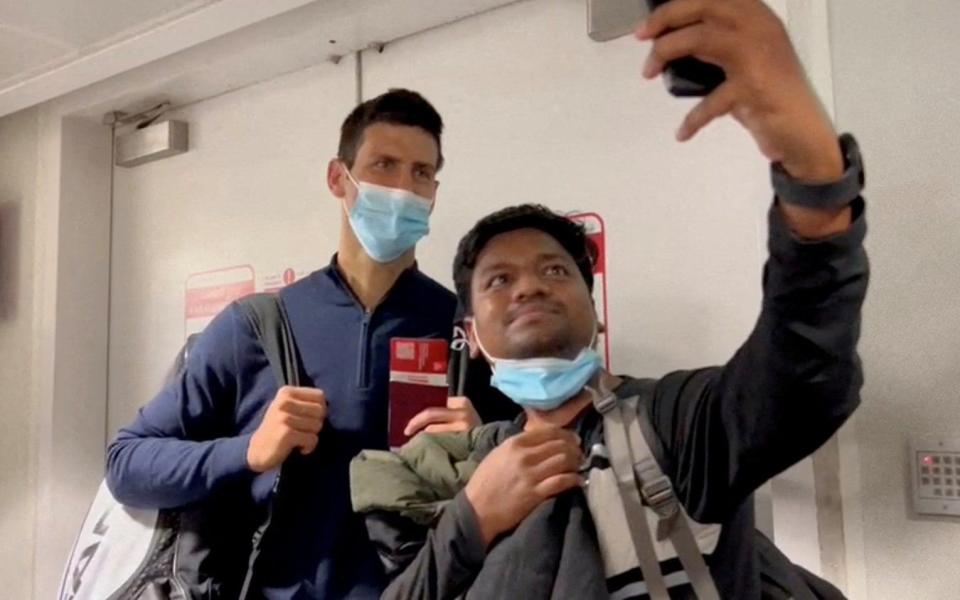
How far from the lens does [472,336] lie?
112cm

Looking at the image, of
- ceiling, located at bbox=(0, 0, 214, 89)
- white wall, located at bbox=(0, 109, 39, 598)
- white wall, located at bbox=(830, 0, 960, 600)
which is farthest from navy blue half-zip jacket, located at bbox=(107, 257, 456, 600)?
white wall, located at bbox=(0, 109, 39, 598)

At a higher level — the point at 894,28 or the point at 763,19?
the point at 894,28

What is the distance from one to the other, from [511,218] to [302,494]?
497mm

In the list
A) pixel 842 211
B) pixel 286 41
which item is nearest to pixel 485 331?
pixel 842 211

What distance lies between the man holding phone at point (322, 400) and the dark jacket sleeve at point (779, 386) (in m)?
0.41

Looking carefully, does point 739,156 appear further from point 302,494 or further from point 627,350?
point 302,494

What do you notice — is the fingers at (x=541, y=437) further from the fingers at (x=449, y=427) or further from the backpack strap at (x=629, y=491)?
the fingers at (x=449, y=427)

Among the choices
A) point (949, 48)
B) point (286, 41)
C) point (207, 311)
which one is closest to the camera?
point (949, 48)

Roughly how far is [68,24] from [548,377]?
1361mm

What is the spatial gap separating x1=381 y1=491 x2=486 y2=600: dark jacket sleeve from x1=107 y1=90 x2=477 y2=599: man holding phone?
10.0 inches

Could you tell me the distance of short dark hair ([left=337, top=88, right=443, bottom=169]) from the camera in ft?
4.26

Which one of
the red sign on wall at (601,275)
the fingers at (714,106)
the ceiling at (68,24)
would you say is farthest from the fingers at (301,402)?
the ceiling at (68,24)

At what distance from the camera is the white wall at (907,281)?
107 centimetres

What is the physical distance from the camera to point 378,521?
99cm
